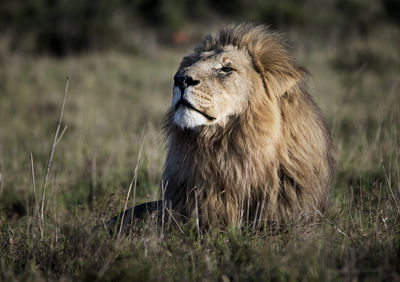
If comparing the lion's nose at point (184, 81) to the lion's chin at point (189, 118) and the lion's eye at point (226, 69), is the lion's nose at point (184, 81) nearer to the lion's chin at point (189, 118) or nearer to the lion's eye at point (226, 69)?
the lion's chin at point (189, 118)

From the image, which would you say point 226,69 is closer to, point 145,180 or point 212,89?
point 212,89

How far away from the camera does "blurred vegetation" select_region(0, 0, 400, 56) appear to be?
47.9ft

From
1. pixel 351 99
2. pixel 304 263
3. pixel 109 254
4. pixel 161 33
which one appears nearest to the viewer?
pixel 304 263

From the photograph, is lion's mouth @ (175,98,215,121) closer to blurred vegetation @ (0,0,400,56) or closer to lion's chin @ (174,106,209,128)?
lion's chin @ (174,106,209,128)

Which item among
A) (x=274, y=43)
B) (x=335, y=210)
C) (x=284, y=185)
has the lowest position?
(x=335, y=210)

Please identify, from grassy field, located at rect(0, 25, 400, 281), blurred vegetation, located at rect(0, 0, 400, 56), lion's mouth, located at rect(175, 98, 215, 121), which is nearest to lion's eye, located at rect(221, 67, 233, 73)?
lion's mouth, located at rect(175, 98, 215, 121)

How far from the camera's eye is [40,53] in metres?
14.4

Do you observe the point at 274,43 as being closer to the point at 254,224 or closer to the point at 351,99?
the point at 254,224

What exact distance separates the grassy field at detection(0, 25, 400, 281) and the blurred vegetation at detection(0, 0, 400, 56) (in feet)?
6.58

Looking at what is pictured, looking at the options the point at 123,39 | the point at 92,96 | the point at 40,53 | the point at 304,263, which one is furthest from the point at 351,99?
the point at 40,53

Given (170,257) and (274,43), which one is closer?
(170,257)

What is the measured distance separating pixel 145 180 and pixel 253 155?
1.97 metres

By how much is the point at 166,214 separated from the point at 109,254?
0.87 metres

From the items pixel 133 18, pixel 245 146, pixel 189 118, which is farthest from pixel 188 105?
pixel 133 18
